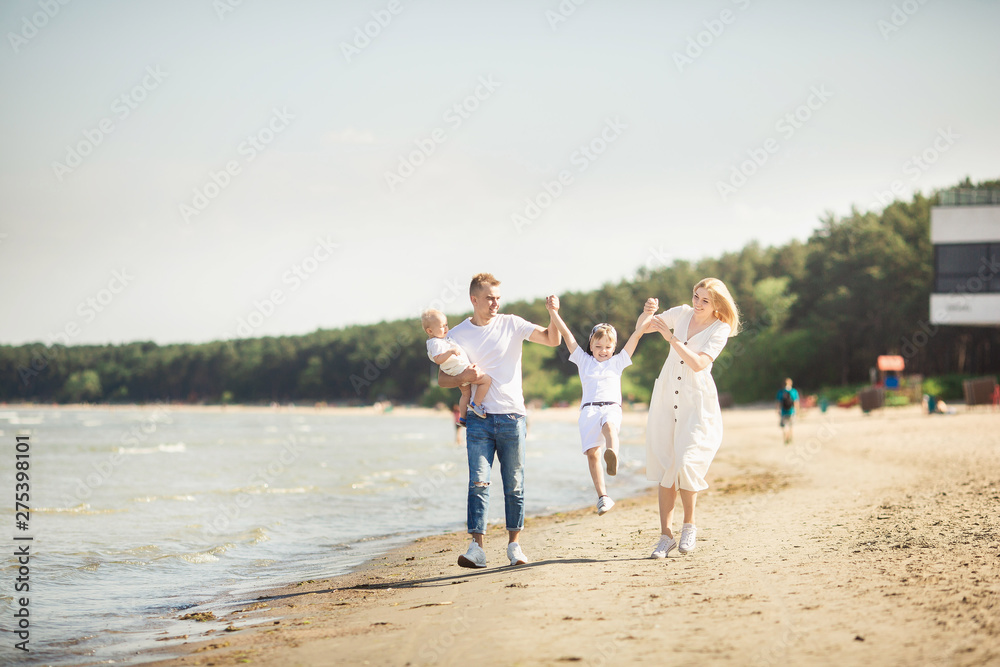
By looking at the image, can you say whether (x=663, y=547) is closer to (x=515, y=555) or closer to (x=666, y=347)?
(x=515, y=555)

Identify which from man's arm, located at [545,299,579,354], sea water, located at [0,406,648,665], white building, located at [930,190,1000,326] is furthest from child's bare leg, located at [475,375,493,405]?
white building, located at [930,190,1000,326]

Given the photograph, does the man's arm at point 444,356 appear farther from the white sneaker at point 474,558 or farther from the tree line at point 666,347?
the tree line at point 666,347

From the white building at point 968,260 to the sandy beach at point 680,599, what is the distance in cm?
3207

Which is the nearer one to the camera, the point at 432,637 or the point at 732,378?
the point at 432,637

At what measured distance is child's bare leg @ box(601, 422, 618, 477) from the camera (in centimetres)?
737

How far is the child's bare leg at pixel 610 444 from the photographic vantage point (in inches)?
290

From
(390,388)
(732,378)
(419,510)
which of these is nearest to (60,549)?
(419,510)

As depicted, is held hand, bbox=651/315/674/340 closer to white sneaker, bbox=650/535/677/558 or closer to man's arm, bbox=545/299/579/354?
man's arm, bbox=545/299/579/354

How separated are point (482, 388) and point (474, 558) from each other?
141 cm

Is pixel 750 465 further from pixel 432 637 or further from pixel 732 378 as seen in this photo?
pixel 732 378

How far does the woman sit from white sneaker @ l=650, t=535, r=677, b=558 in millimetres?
306

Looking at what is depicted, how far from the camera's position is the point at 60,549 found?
9961 millimetres

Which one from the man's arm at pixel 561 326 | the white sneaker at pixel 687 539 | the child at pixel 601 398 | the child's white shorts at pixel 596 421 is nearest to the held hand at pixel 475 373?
the man's arm at pixel 561 326

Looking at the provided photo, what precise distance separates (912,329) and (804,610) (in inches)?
2064
